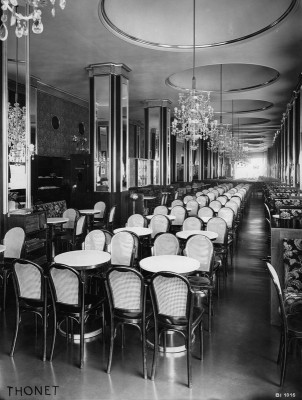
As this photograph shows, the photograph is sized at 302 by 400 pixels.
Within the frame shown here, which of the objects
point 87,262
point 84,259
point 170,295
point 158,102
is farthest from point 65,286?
point 158,102

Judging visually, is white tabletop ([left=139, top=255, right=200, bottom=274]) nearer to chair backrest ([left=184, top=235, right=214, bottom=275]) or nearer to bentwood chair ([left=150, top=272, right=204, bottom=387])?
chair backrest ([left=184, top=235, right=214, bottom=275])

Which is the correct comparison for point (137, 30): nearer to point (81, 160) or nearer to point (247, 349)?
point (81, 160)

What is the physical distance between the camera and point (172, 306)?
3.02 m

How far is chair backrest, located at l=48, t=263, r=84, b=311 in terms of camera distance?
10.4 feet

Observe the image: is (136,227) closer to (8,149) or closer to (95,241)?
(95,241)

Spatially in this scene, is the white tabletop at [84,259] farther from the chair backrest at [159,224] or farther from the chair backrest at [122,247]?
the chair backrest at [159,224]

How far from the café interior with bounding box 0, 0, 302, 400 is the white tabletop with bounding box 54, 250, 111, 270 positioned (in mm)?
38

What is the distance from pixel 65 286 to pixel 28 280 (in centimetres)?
37

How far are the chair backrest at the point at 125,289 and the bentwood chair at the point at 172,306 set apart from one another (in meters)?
0.13

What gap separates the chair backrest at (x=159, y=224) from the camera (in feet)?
21.1

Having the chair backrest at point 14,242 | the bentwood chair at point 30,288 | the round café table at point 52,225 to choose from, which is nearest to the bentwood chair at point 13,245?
the chair backrest at point 14,242

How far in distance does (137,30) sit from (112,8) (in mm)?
1001

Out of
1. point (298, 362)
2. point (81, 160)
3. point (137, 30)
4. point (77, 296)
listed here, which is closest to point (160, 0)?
point (137, 30)

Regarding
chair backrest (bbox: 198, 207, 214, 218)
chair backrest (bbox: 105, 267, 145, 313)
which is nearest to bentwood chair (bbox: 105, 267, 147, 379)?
chair backrest (bbox: 105, 267, 145, 313)
